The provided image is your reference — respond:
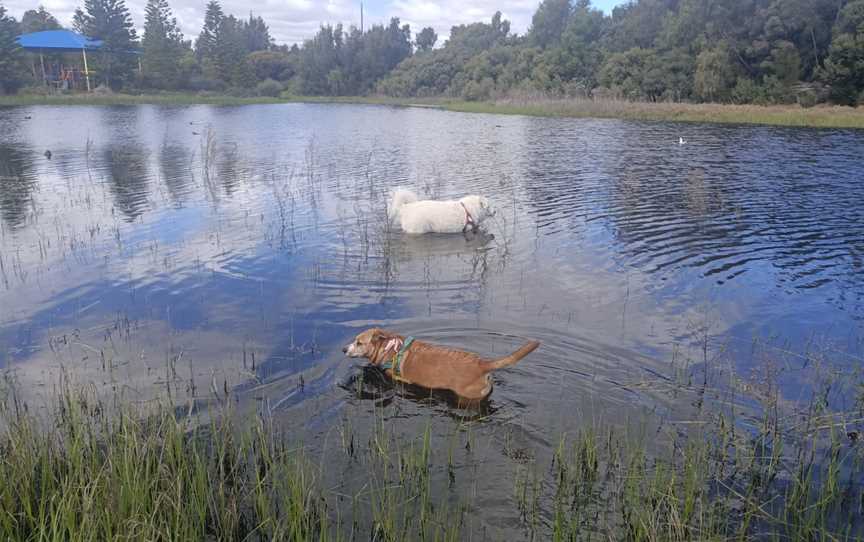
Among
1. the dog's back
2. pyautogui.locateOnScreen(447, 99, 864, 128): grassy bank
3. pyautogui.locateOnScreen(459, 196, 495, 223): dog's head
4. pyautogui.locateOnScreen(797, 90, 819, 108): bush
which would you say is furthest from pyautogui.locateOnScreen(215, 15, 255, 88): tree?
pyautogui.locateOnScreen(459, 196, 495, 223): dog's head

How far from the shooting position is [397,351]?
6305mm

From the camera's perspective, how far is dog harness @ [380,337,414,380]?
6238mm

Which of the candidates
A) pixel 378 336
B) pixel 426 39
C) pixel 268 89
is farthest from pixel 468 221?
pixel 426 39

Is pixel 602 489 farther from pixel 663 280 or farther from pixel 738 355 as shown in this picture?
pixel 663 280

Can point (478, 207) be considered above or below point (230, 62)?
below

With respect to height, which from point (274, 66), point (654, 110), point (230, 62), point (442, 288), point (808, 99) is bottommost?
point (442, 288)

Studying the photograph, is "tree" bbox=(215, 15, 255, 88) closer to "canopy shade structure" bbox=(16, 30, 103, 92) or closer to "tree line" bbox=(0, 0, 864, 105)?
"tree line" bbox=(0, 0, 864, 105)

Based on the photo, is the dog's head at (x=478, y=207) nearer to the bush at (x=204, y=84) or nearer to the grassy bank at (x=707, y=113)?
the grassy bank at (x=707, y=113)

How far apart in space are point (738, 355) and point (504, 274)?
3.89 m

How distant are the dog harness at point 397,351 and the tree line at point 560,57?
53.7m

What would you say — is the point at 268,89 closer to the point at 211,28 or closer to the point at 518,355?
the point at 211,28

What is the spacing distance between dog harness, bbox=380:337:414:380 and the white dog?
19.9ft

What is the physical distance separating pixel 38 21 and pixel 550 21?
273ft

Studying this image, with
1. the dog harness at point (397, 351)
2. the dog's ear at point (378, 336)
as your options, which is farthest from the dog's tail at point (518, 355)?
the dog's ear at point (378, 336)
